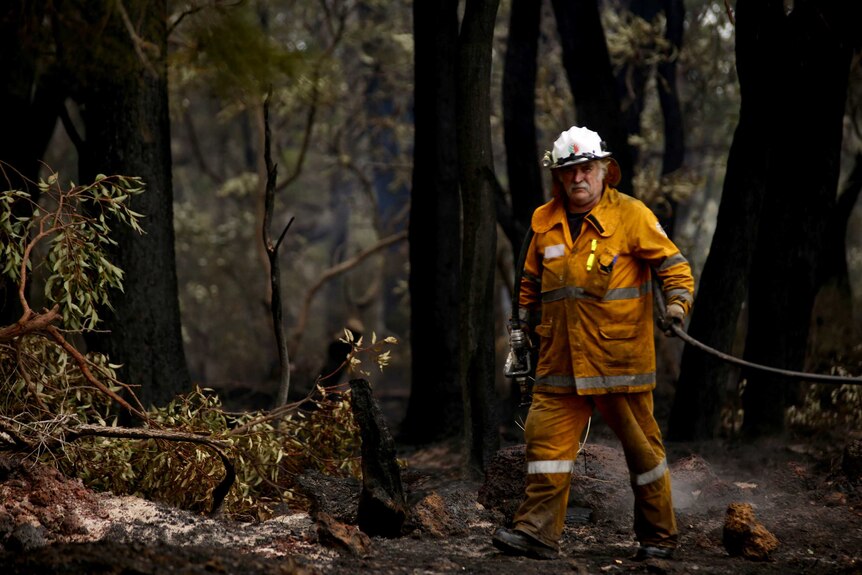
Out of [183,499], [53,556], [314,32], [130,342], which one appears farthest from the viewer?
[314,32]

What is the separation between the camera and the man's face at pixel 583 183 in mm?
5262

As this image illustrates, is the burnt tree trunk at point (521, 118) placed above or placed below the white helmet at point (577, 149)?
above

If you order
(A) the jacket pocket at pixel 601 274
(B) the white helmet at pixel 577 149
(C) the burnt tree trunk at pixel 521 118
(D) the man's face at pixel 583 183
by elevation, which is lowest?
(A) the jacket pocket at pixel 601 274

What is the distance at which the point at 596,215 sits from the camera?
17.1ft

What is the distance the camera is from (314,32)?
22000mm

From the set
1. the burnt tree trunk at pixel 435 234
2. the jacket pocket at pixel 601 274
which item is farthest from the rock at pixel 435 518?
the burnt tree trunk at pixel 435 234

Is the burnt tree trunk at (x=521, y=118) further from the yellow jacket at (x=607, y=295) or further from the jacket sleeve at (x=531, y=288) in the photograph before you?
the yellow jacket at (x=607, y=295)

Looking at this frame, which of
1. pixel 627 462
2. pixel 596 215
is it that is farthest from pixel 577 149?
pixel 627 462

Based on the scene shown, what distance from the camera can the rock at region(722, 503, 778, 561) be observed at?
17.6 feet

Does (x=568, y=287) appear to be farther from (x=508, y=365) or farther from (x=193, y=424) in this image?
(x=193, y=424)

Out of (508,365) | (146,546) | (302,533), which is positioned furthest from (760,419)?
(146,546)

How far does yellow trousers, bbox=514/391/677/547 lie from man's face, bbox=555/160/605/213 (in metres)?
0.97

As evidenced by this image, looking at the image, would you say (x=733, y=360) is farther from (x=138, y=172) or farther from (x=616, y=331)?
(x=138, y=172)

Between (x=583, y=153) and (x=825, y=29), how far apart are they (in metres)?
4.34
